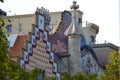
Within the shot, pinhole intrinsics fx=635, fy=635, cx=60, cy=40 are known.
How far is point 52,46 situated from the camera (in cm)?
4175

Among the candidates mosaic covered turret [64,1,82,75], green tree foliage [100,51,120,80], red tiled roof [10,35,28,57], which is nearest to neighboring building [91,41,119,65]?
mosaic covered turret [64,1,82,75]

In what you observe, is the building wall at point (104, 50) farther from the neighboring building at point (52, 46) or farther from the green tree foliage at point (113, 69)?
the green tree foliage at point (113, 69)

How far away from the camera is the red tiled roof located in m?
36.5

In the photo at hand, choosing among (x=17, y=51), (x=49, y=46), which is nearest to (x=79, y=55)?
(x=49, y=46)

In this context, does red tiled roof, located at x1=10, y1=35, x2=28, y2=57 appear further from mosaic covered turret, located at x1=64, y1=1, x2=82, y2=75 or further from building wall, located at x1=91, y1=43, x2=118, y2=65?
building wall, located at x1=91, y1=43, x2=118, y2=65

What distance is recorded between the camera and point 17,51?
121ft

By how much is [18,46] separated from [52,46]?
A: 4.54m

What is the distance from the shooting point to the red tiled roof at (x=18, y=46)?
36531mm

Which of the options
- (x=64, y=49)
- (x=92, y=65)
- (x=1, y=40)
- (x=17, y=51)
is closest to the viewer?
A: (x=1, y=40)

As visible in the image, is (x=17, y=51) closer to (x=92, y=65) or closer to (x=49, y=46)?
(x=49, y=46)

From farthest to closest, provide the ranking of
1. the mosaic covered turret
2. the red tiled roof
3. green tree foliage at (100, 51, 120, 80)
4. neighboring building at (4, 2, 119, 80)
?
the mosaic covered turret < neighboring building at (4, 2, 119, 80) < the red tiled roof < green tree foliage at (100, 51, 120, 80)

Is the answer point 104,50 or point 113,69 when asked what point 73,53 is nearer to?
point 104,50

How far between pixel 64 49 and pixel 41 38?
4.48 m

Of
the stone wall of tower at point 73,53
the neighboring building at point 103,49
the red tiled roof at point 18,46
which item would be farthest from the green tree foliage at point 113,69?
the neighboring building at point 103,49
